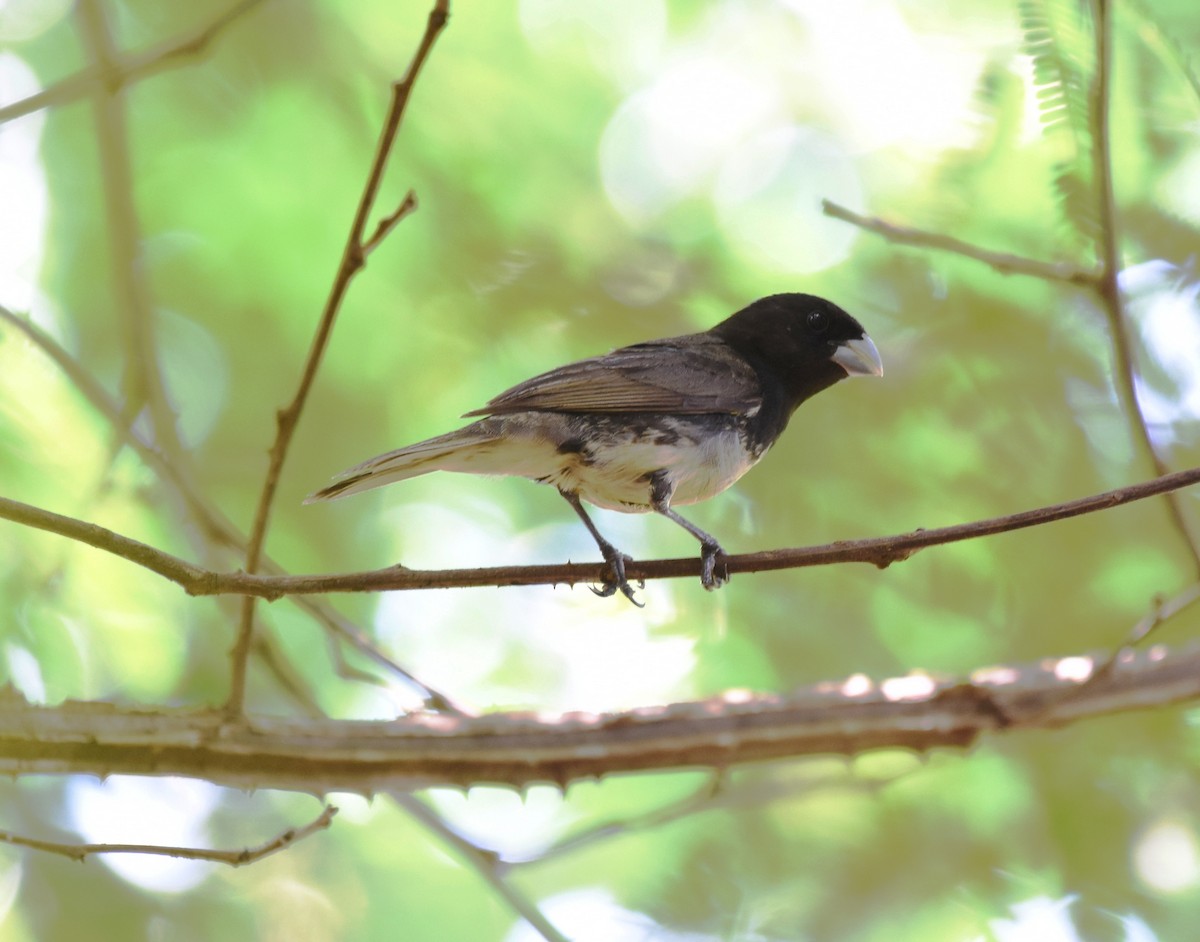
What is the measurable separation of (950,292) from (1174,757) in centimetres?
206

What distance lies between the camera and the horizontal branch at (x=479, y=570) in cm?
239

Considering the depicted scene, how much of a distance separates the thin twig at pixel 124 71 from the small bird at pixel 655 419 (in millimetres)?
1448

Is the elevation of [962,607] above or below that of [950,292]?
below

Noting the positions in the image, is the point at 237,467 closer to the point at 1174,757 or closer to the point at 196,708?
the point at 196,708

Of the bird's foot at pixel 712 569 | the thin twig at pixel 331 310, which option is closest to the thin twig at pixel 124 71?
the thin twig at pixel 331 310

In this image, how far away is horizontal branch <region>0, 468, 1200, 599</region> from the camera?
2.39 metres

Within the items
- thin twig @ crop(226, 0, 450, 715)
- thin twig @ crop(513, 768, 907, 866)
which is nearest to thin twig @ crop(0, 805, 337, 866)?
thin twig @ crop(226, 0, 450, 715)

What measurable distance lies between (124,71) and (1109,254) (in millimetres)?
3068

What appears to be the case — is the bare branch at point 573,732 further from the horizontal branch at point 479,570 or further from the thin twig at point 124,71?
the thin twig at point 124,71

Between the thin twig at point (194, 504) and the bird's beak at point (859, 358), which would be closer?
the thin twig at point (194, 504)

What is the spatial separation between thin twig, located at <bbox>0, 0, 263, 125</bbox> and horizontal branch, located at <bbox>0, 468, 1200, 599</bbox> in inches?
64.9

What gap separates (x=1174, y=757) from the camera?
183 inches

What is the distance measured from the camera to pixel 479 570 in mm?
2570

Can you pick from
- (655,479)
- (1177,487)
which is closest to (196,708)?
(655,479)
